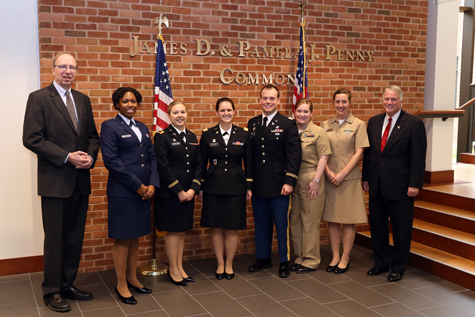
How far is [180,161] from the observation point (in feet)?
12.6

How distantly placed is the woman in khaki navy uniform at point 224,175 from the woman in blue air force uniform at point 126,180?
561mm

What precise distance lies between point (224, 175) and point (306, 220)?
0.93 m

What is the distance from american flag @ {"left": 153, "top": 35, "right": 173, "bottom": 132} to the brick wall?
0.53 ft

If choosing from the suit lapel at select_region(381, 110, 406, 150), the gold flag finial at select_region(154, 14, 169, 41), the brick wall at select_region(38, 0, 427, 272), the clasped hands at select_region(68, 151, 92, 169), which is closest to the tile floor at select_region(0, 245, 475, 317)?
the brick wall at select_region(38, 0, 427, 272)

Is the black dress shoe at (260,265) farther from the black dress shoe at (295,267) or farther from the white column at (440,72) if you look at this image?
the white column at (440,72)

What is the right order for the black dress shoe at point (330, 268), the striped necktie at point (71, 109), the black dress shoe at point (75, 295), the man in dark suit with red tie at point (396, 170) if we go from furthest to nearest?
1. the black dress shoe at point (330, 268)
2. the man in dark suit with red tie at point (396, 170)
3. the black dress shoe at point (75, 295)
4. the striped necktie at point (71, 109)

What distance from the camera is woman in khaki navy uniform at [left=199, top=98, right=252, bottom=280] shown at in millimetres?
3945

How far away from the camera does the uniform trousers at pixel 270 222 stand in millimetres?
4168

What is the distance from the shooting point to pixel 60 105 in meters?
3.40

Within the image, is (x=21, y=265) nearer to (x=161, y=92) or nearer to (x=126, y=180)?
(x=126, y=180)

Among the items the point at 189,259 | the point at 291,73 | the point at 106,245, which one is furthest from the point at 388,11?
the point at 106,245

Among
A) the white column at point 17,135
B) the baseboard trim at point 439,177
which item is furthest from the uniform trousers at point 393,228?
the white column at point 17,135

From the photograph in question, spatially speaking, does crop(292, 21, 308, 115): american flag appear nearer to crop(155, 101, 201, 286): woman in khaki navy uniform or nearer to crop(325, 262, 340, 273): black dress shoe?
crop(155, 101, 201, 286): woman in khaki navy uniform

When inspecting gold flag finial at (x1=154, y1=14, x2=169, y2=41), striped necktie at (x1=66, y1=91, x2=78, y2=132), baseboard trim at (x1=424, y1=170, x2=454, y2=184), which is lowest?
baseboard trim at (x1=424, y1=170, x2=454, y2=184)
